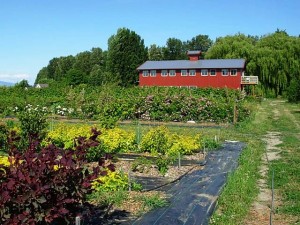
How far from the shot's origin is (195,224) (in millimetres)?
6414

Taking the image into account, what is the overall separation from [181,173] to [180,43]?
86702 millimetres

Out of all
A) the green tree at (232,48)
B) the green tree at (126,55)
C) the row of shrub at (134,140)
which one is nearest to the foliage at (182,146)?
the row of shrub at (134,140)

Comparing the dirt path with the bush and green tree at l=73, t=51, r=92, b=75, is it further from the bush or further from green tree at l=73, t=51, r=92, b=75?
green tree at l=73, t=51, r=92, b=75

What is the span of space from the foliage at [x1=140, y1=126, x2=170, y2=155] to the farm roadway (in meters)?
1.46

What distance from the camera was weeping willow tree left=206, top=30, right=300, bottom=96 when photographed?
1873 inches

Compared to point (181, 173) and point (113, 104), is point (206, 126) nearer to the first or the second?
point (113, 104)

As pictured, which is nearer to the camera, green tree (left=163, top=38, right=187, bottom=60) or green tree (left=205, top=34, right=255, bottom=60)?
green tree (left=205, top=34, right=255, bottom=60)

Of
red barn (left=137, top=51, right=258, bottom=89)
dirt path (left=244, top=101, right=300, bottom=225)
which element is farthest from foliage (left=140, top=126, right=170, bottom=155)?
red barn (left=137, top=51, right=258, bottom=89)

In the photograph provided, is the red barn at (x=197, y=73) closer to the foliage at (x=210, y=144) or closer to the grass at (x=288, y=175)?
the grass at (x=288, y=175)

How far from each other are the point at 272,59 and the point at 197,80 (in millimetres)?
10198

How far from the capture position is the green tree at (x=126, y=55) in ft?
199

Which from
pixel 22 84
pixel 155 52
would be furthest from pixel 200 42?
pixel 22 84

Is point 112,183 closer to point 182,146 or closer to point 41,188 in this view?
point 41,188

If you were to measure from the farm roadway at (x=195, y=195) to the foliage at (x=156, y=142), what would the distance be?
4.80ft
